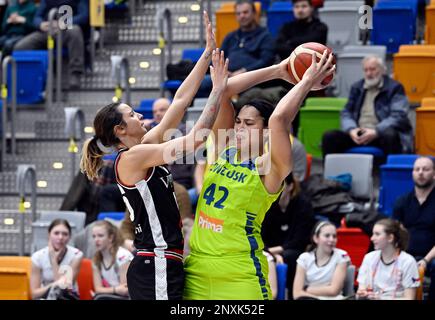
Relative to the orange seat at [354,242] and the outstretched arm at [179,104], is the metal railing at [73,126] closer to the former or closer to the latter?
the orange seat at [354,242]

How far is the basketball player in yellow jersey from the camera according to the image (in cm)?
661

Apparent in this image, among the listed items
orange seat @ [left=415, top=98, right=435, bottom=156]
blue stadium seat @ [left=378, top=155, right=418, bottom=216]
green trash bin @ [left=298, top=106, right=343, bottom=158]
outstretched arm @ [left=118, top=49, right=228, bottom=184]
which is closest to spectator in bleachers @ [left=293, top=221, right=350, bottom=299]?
blue stadium seat @ [left=378, top=155, right=418, bottom=216]

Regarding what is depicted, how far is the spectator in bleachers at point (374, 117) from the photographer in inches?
444

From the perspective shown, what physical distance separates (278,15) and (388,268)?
14.2 ft

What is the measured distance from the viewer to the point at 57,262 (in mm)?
10102

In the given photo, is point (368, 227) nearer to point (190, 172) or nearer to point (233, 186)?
point (190, 172)

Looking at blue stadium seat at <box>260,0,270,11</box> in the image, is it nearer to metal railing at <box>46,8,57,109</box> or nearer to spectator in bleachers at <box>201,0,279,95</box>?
spectator in bleachers at <box>201,0,279,95</box>

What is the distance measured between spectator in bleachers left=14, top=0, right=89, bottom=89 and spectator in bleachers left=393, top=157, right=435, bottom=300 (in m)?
4.19

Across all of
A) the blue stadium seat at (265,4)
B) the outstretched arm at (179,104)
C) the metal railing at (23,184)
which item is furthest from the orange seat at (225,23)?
the outstretched arm at (179,104)

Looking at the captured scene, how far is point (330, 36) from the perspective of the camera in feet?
42.9

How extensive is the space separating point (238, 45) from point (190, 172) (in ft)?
5.81

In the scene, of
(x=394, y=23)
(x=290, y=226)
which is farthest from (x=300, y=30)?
(x=290, y=226)

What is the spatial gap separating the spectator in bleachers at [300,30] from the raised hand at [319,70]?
5.53 m

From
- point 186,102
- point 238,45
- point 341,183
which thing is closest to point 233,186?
→ point 186,102
